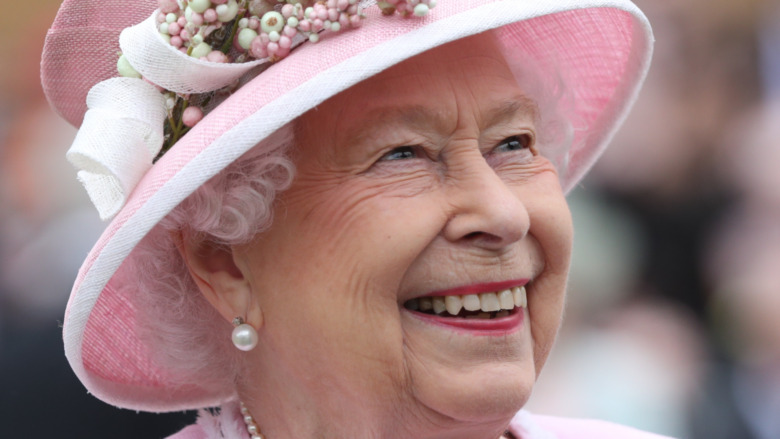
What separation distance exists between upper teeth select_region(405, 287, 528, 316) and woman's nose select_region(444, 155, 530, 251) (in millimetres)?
112

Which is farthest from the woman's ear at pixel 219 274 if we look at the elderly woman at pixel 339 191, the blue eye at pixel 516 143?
the blue eye at pixel 516 143

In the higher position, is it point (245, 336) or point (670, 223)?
point (245, 336)

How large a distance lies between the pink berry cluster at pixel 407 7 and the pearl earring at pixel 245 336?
28.8 inches

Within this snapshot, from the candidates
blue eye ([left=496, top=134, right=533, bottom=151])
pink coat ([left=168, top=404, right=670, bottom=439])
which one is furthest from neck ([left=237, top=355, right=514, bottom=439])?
blue eye ([left=496, top=134, right=533, bottom=151])

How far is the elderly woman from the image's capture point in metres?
1.67

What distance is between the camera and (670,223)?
3848 millimetres

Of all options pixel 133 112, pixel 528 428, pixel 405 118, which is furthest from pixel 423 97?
pixel 528 428

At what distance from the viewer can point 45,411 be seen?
2.92 meters

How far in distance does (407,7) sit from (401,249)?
45cm

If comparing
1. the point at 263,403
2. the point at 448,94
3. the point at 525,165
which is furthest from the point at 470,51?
the point at 263,403

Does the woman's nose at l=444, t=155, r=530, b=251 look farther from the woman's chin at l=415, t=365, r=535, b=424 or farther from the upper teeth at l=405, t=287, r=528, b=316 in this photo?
the woman's chin at l=415, t=365, r=535, b=424

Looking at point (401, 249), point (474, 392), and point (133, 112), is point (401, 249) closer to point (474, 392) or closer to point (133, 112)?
point (474, 392)

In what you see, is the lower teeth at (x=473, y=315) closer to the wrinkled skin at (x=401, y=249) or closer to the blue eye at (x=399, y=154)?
the wrinkled skin at (x=401, y=249)

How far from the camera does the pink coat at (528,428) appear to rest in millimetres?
2162
